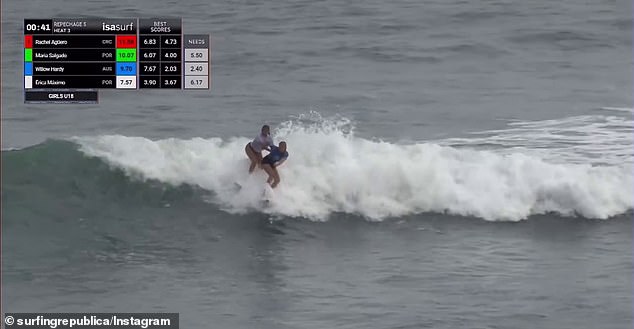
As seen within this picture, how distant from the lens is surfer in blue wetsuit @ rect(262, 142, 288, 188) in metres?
19.5

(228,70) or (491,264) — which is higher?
(228,70)

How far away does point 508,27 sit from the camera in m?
28.7

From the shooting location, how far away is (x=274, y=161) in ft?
64.5

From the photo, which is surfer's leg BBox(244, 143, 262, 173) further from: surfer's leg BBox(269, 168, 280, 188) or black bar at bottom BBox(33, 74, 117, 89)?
black bar at bottom BBox(33, 74, 117, 89)

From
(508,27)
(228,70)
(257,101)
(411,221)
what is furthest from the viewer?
(508,27)

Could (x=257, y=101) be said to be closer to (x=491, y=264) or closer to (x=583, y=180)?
(x=583, y=180)

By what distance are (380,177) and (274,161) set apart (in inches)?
73.2

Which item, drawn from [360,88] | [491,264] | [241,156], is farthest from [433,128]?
[491,264]

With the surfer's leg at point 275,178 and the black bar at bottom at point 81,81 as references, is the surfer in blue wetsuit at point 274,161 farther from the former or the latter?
the black bar at bottom at point 81,81

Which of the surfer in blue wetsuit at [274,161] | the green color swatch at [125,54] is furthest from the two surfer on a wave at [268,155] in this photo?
the green color swatch at [125,54]

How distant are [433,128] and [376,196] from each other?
319 centimetres
